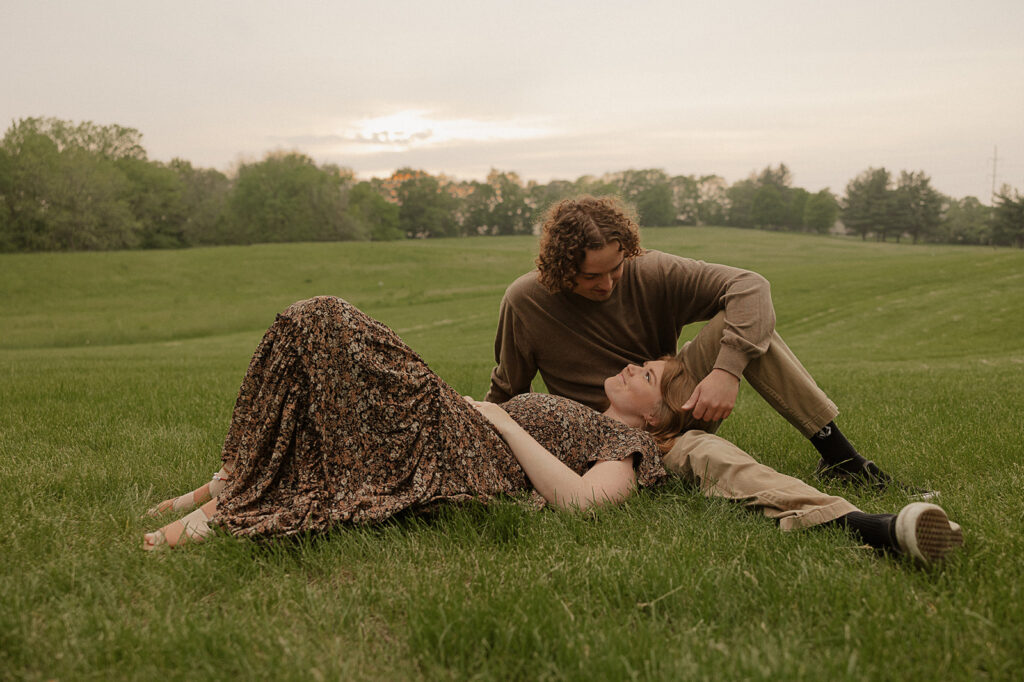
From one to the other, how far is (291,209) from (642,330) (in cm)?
6575

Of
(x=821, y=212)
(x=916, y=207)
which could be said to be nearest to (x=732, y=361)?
(x=916, y=207)

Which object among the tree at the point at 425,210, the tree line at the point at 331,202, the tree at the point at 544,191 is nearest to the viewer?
the tree line at the point at 331,202

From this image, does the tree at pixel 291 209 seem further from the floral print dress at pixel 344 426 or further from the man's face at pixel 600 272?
the floral print dress at pixel 344 426

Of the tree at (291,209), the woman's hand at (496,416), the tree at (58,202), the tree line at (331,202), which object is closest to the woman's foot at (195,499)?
the woman's hand at (496,416)

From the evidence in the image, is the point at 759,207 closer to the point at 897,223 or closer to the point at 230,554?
the point at 897,223

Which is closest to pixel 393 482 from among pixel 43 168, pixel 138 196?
pixel 43 168

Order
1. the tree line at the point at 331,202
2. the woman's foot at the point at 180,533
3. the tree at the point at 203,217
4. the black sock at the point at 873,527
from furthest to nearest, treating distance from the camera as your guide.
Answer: the tree at the point at 203,217, the tree line at the point at 331,202, the woman's foot at the point at 180,533, the black sock at the point at 873,527

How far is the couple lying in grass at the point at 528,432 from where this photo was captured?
134 inches

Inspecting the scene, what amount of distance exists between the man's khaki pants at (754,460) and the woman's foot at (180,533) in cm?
253

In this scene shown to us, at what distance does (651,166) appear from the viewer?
355ft

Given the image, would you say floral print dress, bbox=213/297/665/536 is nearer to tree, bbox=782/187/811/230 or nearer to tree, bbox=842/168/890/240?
tree, bbox=842/168/890/240

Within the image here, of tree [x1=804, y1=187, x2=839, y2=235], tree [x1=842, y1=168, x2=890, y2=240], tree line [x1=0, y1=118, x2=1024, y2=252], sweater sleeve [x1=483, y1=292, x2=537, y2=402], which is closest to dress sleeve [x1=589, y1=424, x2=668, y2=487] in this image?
sweater sleeve [x1=483, y1=292, x2=537, y2=402]

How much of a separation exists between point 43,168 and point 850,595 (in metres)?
56.2

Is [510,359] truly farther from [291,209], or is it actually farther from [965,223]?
[965,223]
